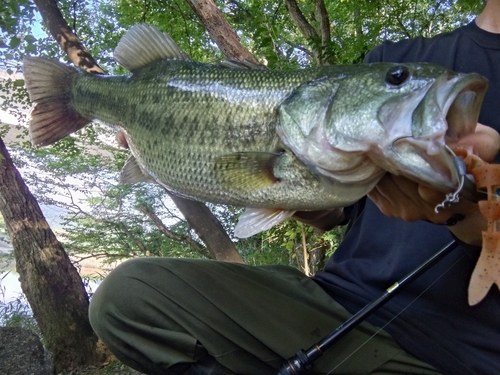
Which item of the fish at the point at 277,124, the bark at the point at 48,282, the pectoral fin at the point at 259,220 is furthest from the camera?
the bark at the point at 48,282

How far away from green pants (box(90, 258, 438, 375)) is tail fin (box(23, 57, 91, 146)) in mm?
709

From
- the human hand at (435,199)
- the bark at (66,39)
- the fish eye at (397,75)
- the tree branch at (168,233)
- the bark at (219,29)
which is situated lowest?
the tree branch at (168,233)

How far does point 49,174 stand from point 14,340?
5700 mm

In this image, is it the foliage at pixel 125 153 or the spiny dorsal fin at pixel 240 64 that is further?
the foliage at pixel 125 153

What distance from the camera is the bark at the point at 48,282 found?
12.3 ft

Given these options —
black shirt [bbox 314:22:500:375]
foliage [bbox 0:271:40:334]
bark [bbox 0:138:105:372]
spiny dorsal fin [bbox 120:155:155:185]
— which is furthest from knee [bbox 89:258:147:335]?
foliage [bbox 0:271:40:334]

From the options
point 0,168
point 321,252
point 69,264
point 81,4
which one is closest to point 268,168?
point 69,264

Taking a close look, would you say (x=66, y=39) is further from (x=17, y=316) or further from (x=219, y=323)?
(x=17, y=316)

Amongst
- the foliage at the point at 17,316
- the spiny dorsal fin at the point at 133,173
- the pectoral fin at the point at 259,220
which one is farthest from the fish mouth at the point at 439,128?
the foliage at the point at 17,316

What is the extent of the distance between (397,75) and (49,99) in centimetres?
152

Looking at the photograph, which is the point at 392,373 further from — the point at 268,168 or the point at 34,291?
the point at 34,291

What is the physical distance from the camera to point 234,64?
62.7 inches

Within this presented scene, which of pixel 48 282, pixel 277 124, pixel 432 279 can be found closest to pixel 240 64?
pixel 277 124

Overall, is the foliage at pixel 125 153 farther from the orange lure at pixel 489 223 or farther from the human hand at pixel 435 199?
the orange lure at pixel 489 223
